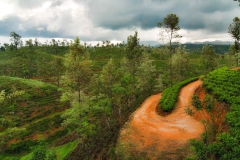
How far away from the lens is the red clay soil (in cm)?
1709

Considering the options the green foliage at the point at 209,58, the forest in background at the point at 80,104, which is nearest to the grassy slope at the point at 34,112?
the forest in background at the point at 80,104

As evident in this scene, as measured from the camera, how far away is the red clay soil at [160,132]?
1709 centimetres

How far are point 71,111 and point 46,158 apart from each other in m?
7.82

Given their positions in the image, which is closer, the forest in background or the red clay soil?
the red clay soil

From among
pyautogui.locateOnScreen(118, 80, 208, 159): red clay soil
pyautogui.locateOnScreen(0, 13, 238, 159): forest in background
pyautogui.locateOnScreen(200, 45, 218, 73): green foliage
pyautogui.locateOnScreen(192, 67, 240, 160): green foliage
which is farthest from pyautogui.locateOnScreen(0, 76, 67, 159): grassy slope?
pyautogui.locateOnScreen(200, 45, 218, 73): green foliage

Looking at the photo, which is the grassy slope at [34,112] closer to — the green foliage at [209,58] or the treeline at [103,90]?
the treeline at [103,90]

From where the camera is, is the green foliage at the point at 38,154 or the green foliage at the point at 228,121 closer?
the green foliage at the point at 228,121

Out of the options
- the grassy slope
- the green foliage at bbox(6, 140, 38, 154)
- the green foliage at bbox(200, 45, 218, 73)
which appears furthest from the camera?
the green foliage at bbox(200, 45, 218, 73)

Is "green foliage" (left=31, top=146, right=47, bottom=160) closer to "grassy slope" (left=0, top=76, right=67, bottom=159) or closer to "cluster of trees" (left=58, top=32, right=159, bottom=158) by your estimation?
"cluster of trees" (left=58, top=32, right=159, bottom=158)

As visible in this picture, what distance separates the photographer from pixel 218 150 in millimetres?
11445

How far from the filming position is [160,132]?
2025 cm

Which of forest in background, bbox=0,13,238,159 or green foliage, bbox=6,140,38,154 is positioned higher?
forest in background, bbox=0,13,238,159

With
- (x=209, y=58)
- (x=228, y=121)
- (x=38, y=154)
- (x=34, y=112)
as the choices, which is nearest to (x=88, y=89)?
(x=38, y=154)

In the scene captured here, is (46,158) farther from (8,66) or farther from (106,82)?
(8,66)
